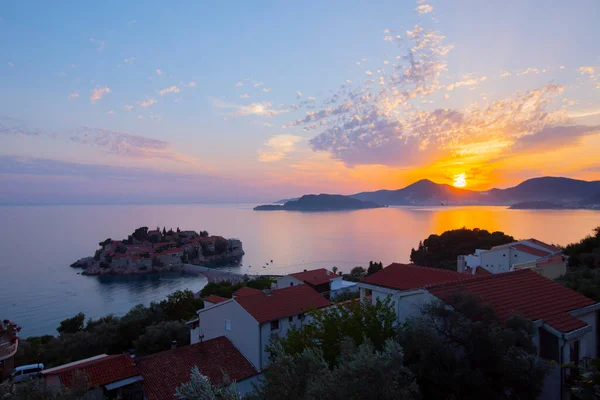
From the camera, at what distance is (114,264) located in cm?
6291

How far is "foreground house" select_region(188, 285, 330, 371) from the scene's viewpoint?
456 inches

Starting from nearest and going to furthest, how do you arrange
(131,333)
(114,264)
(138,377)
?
→ (138,377)
(131,333)
(114,264)

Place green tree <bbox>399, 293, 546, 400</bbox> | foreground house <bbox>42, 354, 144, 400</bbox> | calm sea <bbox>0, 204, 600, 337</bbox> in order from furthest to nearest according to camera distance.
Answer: calm sea <bbox>0, 204, 600, 337</bbox> < foreground house <bbox>42, 354, 144, 400</bbox> < green tree <bbox>399, 293, 546, 400</bbox>

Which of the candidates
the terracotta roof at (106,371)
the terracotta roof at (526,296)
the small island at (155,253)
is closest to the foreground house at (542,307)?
the terracotta roof at (526,296)

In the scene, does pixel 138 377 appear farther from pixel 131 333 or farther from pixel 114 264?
pixel 114 264

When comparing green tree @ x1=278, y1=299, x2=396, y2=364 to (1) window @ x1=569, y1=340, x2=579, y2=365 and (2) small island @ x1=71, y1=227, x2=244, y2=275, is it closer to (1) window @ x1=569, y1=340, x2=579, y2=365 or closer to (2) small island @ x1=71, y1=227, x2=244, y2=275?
(1) window @ x1=569, y1=340, x2=579, y2=365

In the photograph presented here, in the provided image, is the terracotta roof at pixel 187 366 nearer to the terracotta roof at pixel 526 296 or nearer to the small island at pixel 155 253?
the terracotta roof at pixel 526 296

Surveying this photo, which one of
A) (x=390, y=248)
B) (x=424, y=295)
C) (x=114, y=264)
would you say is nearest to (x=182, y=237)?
(x=114, y=264)

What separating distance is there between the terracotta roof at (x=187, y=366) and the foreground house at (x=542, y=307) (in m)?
5.21

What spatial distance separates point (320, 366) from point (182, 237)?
289ft

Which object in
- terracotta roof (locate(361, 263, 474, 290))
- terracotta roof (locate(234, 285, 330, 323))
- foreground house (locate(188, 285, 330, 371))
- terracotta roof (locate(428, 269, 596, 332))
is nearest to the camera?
terracotta roof (locate(428, 269, 596, 332))

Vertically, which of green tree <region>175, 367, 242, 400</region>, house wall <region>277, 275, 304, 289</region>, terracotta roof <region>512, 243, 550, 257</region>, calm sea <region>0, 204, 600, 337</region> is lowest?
calm sea <region>0, 204, 600, 337</region>

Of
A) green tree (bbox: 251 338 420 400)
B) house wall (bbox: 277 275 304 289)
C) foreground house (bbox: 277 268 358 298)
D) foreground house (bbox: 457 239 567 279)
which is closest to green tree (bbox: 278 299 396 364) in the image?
green tree (bbox: 251 338 420 400)

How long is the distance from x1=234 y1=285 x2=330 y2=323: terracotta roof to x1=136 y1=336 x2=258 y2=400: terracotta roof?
1.43 m
